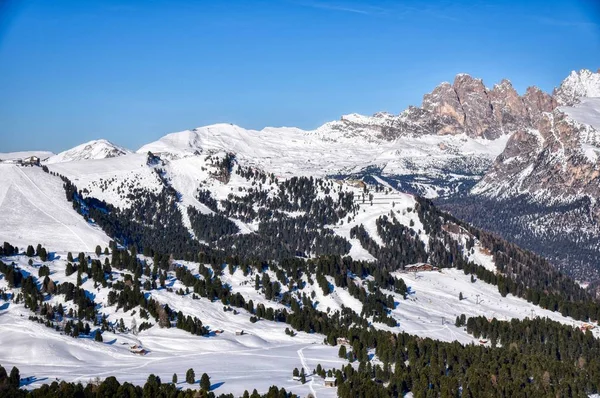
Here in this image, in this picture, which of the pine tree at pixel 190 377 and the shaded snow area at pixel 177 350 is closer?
the pine tree at pixel 190 377

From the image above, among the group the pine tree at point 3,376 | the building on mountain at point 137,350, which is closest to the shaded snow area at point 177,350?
the building on mountain at point 137,350

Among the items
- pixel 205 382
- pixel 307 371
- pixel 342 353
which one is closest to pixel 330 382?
pixel 307 371

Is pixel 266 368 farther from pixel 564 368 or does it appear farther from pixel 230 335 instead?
pixel 564 368

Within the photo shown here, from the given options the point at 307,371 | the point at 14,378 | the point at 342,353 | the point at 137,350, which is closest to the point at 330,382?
the point at 307,371

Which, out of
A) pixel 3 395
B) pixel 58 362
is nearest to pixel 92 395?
pixel 3 395

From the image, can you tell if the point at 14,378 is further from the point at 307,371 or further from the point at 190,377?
the point at 307,371

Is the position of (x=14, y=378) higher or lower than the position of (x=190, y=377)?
lower

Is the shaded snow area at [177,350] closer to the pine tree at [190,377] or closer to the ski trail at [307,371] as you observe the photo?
the ski trail at [307,371]

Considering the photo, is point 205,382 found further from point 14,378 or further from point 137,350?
point 14,378

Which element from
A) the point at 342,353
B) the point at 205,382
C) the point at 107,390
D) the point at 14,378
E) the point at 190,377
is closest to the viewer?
the point at 107,390

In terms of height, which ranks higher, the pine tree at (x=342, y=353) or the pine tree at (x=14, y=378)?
the pine tree at (x=342, y=353)

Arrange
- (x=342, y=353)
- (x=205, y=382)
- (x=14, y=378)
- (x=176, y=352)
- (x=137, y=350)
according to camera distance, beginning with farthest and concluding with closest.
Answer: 1. (x=176, y=352)
2. (x=342, y=353)
3. (x=137, y=350)
4. (x=205, y=382)
5. (x=14, y=378)

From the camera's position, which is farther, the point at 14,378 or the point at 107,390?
the point at 14,378

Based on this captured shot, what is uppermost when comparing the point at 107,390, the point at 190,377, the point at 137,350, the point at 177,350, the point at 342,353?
the point at 342,353
